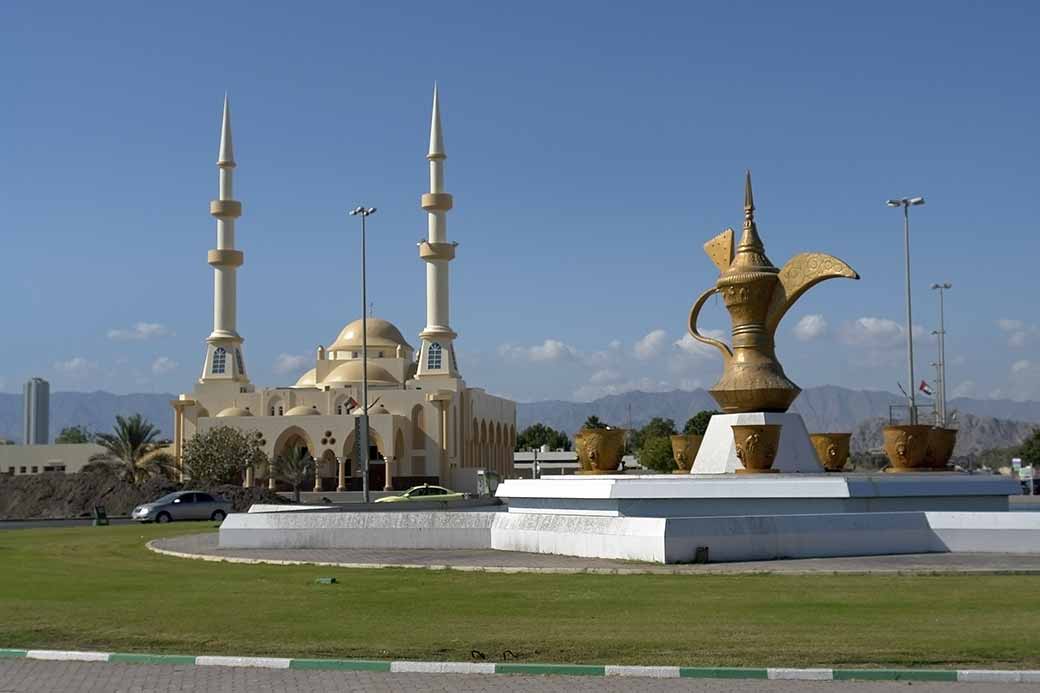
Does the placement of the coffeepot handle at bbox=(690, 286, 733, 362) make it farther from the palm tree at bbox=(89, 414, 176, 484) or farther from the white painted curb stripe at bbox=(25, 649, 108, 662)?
the palm tree at bbox=(89, 414, 176, 484)

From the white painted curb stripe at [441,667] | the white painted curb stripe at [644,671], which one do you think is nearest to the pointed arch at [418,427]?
the white painted curb stripe at [441,667]

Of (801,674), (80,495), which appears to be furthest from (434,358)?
(801,674)

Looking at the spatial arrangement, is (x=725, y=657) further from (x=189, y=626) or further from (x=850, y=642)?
(x=189, y=626)

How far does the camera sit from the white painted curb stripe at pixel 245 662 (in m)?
9.22

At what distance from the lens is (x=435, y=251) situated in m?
67.4

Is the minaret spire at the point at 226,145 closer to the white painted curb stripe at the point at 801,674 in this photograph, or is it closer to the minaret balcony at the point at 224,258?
the minaret balcony at the point at 224,258

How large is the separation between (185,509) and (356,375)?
39528 millimetres

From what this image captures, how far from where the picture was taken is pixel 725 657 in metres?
9.16

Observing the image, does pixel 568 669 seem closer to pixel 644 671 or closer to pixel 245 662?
pixel 644 671

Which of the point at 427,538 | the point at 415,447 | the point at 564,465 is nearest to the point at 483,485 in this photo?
the point at 415,447

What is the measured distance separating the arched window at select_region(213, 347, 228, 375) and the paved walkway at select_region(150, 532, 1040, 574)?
52920 millimetres

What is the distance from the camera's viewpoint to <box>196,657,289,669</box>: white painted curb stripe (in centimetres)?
922

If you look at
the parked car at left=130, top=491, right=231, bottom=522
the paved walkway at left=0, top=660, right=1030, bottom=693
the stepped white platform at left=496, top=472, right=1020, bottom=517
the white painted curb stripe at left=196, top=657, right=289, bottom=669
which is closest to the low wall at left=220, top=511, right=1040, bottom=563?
the stepped white platform at left=496, top=472, right=1020, bottom=517

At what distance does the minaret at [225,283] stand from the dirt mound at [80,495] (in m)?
21.4
